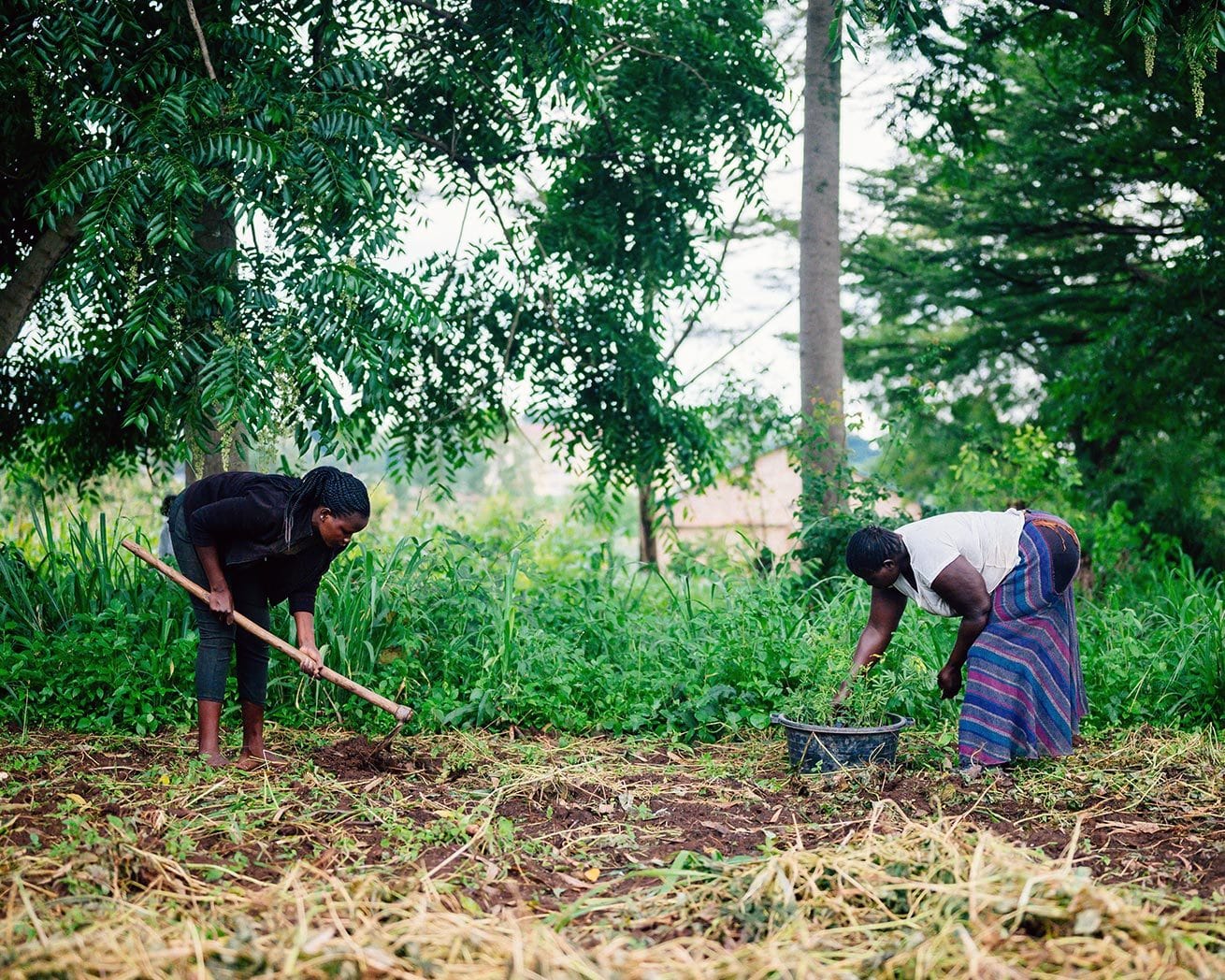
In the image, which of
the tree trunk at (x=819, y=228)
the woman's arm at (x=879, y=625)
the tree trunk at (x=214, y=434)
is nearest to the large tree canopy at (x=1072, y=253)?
the tree trunk at (x=819, y=228)

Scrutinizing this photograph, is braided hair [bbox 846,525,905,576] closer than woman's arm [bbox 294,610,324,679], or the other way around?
braided hair [bbox 846,525,905,576]

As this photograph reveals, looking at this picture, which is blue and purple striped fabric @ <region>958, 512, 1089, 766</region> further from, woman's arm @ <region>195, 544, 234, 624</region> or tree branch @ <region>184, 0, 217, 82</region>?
tree branch @ <region>184, 0, 217, 82</region>

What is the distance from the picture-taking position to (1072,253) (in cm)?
1233

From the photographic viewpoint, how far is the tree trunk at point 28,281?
568 cm

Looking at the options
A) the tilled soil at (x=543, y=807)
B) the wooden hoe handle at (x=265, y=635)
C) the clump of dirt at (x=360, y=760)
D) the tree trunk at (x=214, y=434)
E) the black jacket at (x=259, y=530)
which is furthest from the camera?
the tree trunk at (x=214, y=434)

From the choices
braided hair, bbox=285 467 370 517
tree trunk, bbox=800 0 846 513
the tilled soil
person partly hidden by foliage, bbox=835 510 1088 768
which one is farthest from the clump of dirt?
tree trunk, bbox=800 0 846 513

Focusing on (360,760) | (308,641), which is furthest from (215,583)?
(360,760)

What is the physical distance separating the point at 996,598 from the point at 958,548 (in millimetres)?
276

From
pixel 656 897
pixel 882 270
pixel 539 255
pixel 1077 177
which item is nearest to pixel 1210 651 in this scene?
pixel 656 897

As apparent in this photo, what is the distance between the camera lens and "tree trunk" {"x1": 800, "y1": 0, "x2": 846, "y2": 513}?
26.1 feet

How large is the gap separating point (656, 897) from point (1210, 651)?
3.66 meters

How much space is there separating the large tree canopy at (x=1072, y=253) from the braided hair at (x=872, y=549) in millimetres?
3578

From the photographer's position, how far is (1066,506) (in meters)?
10.3

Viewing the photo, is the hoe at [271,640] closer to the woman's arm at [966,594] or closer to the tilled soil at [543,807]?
the tilled soil at [543,807]
